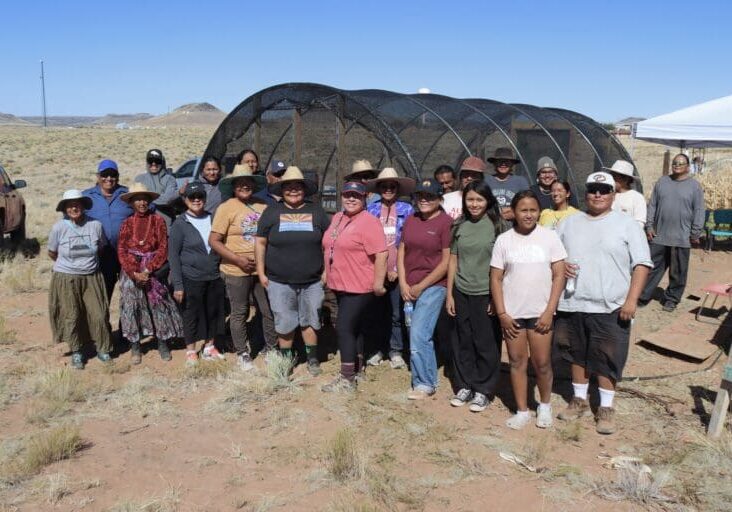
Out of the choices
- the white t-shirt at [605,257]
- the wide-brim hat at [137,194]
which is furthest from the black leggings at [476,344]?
the wide-brim hat at [137,194]

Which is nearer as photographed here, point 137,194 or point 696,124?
point 137,194

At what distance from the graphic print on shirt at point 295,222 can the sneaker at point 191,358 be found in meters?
1.67

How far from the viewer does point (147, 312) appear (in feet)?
20.5

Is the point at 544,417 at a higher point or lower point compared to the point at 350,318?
lower

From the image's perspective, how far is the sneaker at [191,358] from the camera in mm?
6006

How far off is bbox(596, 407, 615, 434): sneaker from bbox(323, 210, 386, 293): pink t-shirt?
1.99 meters

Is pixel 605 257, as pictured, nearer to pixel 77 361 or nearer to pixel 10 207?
pixel 77 361

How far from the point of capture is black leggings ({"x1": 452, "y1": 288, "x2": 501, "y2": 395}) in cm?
481

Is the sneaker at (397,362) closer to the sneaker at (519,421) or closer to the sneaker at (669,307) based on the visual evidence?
the sneaker at (519,421)

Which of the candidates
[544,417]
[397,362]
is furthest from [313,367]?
[544,417]

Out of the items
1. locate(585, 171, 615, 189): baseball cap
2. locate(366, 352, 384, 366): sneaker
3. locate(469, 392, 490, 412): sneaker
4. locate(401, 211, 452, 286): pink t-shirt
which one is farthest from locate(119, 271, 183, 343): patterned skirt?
locate(585, 171, 615, 189): baseball cap

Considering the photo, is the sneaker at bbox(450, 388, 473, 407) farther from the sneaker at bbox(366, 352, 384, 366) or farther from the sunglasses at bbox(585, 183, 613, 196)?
the sunglasses at bbox(585, 183, 613, 196)

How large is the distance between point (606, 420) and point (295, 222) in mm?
2872

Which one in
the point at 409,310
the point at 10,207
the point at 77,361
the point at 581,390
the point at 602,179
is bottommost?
the point at 77,361
